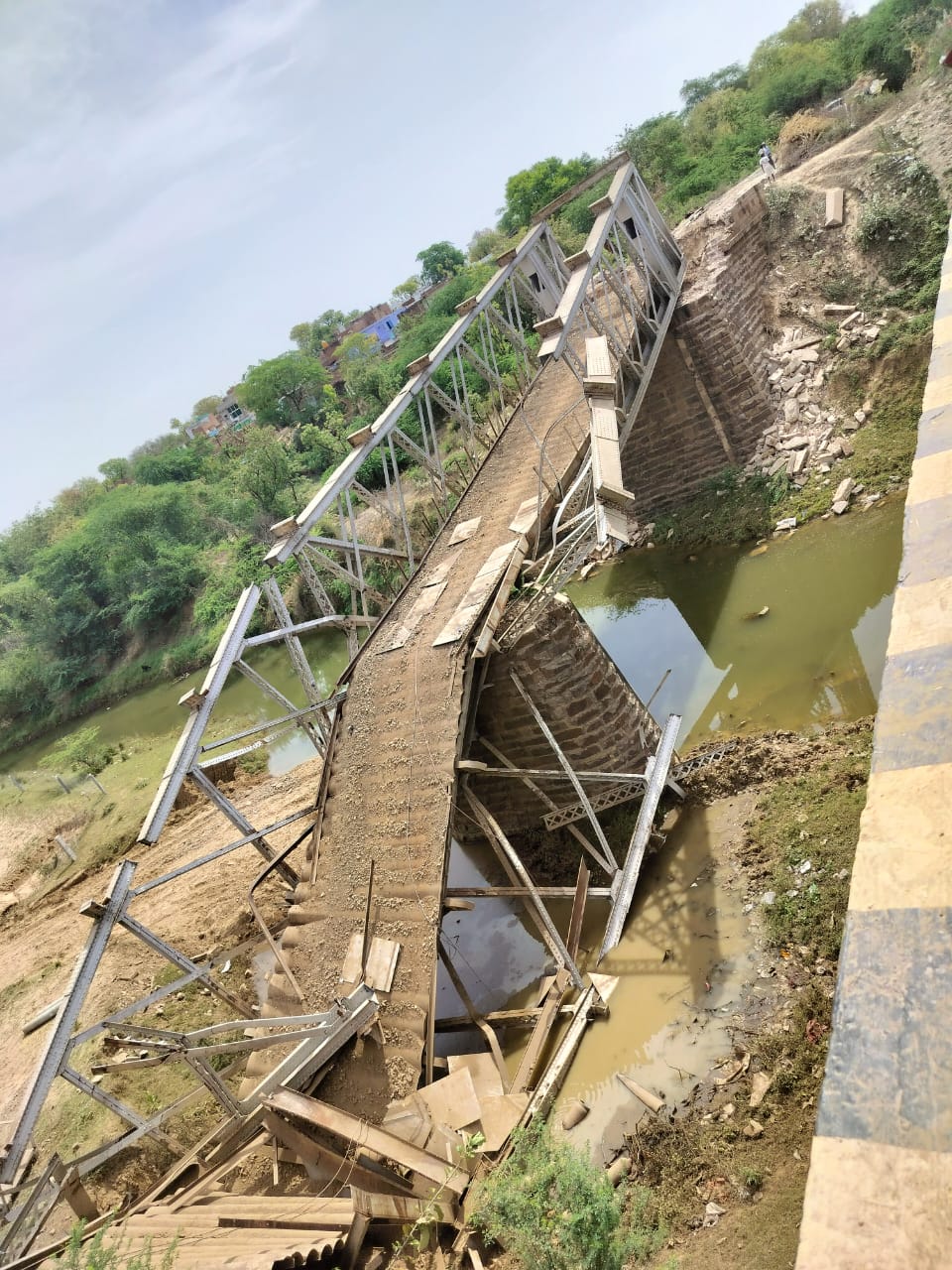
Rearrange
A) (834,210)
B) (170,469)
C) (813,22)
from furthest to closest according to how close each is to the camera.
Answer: (170,469), (813,22), (834,210)

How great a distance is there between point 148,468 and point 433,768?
135ft

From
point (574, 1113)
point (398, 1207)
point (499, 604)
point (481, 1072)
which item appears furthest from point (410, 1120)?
point (499, 604)

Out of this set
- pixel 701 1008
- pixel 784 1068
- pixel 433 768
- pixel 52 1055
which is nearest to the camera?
pixel 784 1068

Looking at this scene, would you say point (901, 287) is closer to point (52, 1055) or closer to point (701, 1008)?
point (701, 1008)

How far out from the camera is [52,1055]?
4625 millimetres

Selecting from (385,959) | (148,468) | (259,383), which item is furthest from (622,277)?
(148,468)

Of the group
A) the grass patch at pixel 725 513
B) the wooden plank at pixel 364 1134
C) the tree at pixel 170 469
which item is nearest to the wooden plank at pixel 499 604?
the wooden plank at pixel 364 1134

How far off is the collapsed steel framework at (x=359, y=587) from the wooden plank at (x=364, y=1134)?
33cm

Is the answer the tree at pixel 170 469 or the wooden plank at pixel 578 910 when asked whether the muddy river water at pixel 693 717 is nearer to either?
the wooden plank at pixel 578 910

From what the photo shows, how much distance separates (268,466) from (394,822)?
2202cm

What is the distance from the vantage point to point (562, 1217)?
3111 mm

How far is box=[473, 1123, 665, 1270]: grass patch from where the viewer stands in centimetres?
309

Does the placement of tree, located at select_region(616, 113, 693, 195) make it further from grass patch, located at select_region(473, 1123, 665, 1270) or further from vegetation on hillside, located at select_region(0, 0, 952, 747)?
grass patch, located at select_region(473, 1123, 665, 1270)

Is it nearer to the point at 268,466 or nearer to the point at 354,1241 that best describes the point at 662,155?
the point at 268,466
